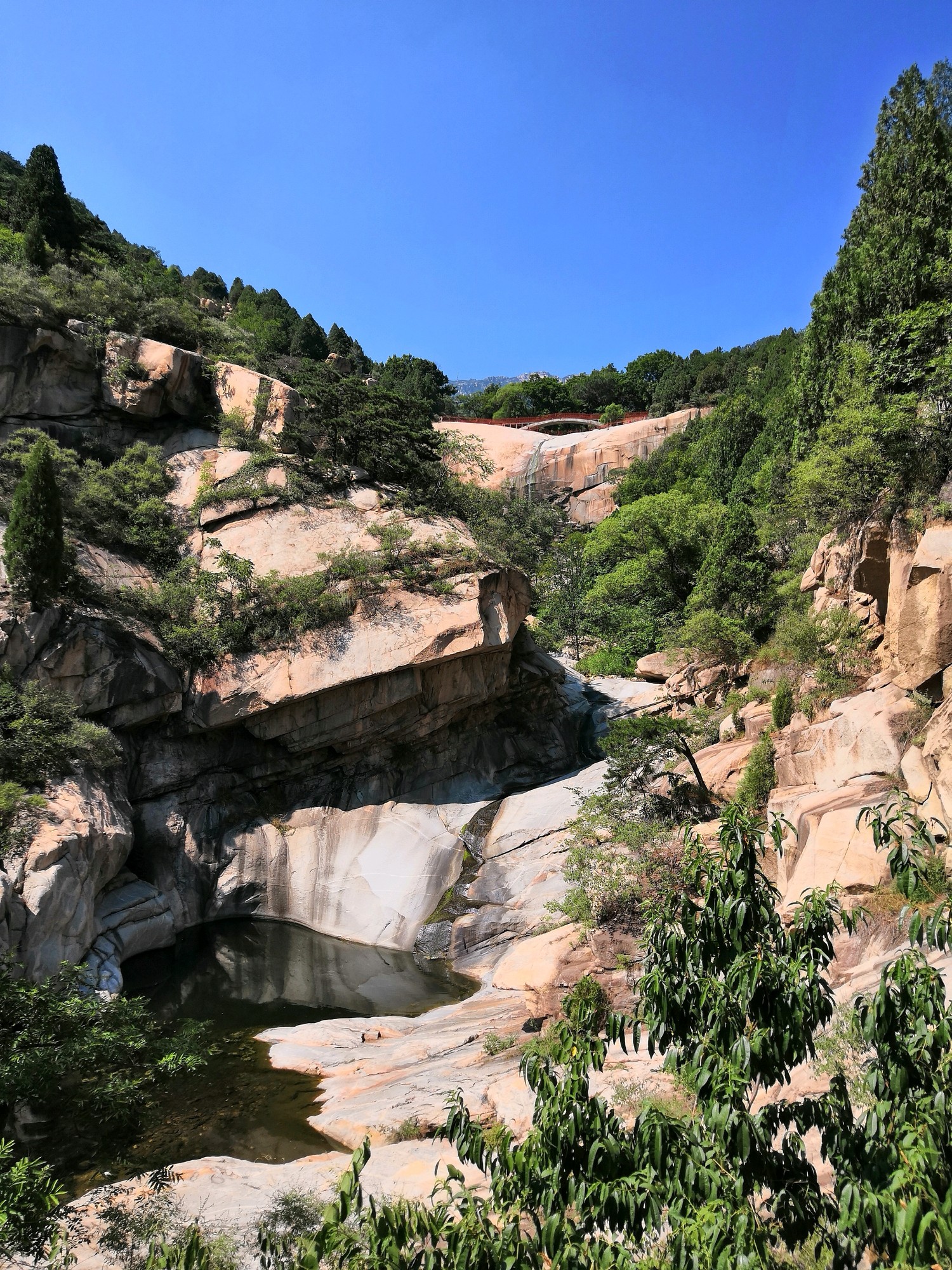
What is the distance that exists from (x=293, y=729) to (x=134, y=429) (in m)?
14.6

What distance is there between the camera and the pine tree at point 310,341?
52188 millimetres

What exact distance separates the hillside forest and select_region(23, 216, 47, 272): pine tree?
0.33 feet

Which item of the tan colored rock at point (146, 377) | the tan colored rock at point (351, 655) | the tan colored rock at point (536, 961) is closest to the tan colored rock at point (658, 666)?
the tan colored rock at point (351, 655)

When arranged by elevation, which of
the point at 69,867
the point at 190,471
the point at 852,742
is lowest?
the point at 69,867

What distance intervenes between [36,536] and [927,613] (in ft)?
65.7

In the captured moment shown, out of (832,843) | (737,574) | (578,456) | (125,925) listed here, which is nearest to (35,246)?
(125,925)

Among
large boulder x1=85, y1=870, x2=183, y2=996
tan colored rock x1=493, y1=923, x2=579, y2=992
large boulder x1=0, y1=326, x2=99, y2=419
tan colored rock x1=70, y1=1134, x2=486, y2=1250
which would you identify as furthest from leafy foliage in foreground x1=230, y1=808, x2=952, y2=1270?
large boulder x1=0, y1=326, x2=99, y2=419

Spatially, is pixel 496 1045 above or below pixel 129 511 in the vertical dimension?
below

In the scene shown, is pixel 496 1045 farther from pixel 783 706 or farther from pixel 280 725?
pixel 280 725

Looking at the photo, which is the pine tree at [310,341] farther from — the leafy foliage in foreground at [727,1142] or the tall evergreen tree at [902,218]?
the leafy foliage in foreground at [727,1142]

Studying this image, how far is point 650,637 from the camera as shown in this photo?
3200 cm

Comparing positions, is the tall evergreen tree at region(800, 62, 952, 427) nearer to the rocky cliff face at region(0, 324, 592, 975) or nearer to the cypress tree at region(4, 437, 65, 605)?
the rocky cliff face at region(0, 324, 592, 975)

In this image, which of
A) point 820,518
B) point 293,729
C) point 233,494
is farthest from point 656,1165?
point 233,494

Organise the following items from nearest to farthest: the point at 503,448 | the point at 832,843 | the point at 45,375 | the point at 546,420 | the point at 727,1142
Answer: the point at 727,1142, the point at 832,843, the point at 45,375, the point at 503,448, the point at 546,420
